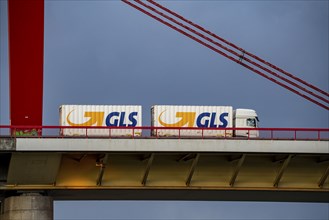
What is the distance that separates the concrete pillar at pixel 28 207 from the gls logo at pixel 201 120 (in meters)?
11.8

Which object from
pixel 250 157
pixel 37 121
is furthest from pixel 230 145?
pixel 37 121

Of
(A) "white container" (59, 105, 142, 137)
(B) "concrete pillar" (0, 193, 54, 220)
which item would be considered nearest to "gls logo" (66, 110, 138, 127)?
(A) "white container" (59, 105, 142, 137)

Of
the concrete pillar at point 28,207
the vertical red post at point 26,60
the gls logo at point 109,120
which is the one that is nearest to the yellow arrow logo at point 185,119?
the gls logo at point 109,120

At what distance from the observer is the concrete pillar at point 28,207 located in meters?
73.2

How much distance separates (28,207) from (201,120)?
15.7 meters

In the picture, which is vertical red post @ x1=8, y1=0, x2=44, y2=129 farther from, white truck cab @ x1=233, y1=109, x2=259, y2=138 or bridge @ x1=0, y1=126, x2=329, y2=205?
white truck cab @ x1=233, y1=109, x2=259, y2=138

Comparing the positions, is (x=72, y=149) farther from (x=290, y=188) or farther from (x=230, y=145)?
(x=290, y=188)

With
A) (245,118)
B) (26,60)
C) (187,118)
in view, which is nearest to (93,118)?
(26,60)

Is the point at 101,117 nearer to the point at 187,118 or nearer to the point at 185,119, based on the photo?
the point at 185,119

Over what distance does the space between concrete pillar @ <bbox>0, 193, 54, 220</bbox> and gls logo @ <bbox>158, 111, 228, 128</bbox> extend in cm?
1183

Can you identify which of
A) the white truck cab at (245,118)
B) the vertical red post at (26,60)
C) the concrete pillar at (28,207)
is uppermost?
the vertical red post at (26,60)

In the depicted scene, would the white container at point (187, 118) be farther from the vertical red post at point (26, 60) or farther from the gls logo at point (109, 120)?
the vertical red post at point (26, 60)

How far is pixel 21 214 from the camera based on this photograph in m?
73.3

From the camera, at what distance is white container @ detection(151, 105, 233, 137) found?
263 feet
